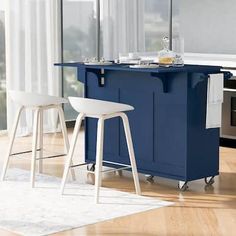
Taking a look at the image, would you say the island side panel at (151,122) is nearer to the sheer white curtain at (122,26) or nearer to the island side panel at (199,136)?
the island side panel at (199,136)

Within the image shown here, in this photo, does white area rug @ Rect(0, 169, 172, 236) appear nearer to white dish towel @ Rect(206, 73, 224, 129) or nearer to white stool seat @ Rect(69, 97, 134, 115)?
white stool seat @ Rect(69, 97, 134, 115)

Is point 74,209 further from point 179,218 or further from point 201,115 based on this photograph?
point 201,115

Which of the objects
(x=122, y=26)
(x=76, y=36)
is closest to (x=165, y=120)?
(x=76, y=36)

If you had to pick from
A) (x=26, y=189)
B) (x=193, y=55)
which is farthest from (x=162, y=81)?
(x=193, y=55)

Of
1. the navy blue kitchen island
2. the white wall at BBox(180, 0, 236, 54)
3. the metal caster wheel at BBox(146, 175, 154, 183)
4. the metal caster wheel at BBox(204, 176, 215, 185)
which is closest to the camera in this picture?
the navy blue kitchen island

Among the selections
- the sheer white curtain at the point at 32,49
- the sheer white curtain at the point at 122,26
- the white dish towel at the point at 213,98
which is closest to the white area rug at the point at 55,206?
the white dish towel at the point at 213,98

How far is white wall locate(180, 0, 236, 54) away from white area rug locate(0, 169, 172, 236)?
302cm

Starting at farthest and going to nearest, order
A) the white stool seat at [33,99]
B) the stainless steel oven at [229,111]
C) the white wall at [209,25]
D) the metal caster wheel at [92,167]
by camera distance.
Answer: the white wall at [209,25] → the stainless steel oven at [229,111] → the metal caster wheel at [92,167] → the white stool seat at [33,99]

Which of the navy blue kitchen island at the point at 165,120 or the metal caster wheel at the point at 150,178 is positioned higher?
the navy blue kitchen island at the point at 165,120

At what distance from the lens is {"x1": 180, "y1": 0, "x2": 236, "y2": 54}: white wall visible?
807 centimetres

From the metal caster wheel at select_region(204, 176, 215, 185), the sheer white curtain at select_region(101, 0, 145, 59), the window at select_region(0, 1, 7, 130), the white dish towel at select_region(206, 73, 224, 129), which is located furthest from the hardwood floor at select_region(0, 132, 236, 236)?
the sheer white curtain at select_region(101, 0, 145, 59)

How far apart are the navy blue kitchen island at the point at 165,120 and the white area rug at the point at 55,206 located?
48cm

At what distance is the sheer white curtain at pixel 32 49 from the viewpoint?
820cm

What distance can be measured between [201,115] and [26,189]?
152cm
